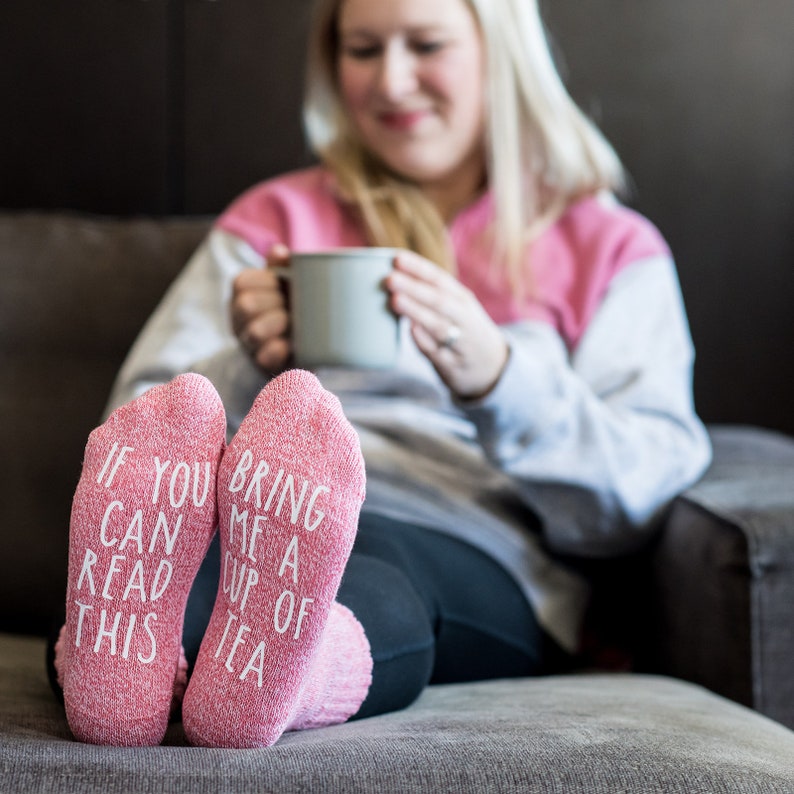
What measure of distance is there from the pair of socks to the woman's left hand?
0.67 ft

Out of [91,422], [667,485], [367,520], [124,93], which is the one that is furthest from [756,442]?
[124,93]

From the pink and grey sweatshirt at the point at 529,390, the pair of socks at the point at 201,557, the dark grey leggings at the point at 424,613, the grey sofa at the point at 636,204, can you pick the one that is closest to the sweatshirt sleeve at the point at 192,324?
the pink and grey sweatshirt at the point at 529,390

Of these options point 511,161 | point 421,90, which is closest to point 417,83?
point 421,90

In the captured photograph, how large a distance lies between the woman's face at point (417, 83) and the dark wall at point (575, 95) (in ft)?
1.20

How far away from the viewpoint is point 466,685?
829mm

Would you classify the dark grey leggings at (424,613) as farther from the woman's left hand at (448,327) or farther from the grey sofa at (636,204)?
the woman's left hand at (448,327)

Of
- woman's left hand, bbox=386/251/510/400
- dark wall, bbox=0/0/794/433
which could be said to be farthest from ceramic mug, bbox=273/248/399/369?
dark wall, bbox=0/0/794/433

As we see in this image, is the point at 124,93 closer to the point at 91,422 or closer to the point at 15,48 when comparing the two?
the point at 15,48

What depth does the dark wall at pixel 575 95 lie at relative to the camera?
1451 millimetres

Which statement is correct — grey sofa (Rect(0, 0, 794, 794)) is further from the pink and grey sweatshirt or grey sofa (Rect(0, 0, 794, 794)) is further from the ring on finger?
the ring on finger

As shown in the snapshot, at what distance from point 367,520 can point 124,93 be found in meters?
0.92

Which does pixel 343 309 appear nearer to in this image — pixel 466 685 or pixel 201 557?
pixel 201 557

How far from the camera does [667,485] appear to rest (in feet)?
3.18

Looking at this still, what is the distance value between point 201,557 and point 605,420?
0.48 meters
